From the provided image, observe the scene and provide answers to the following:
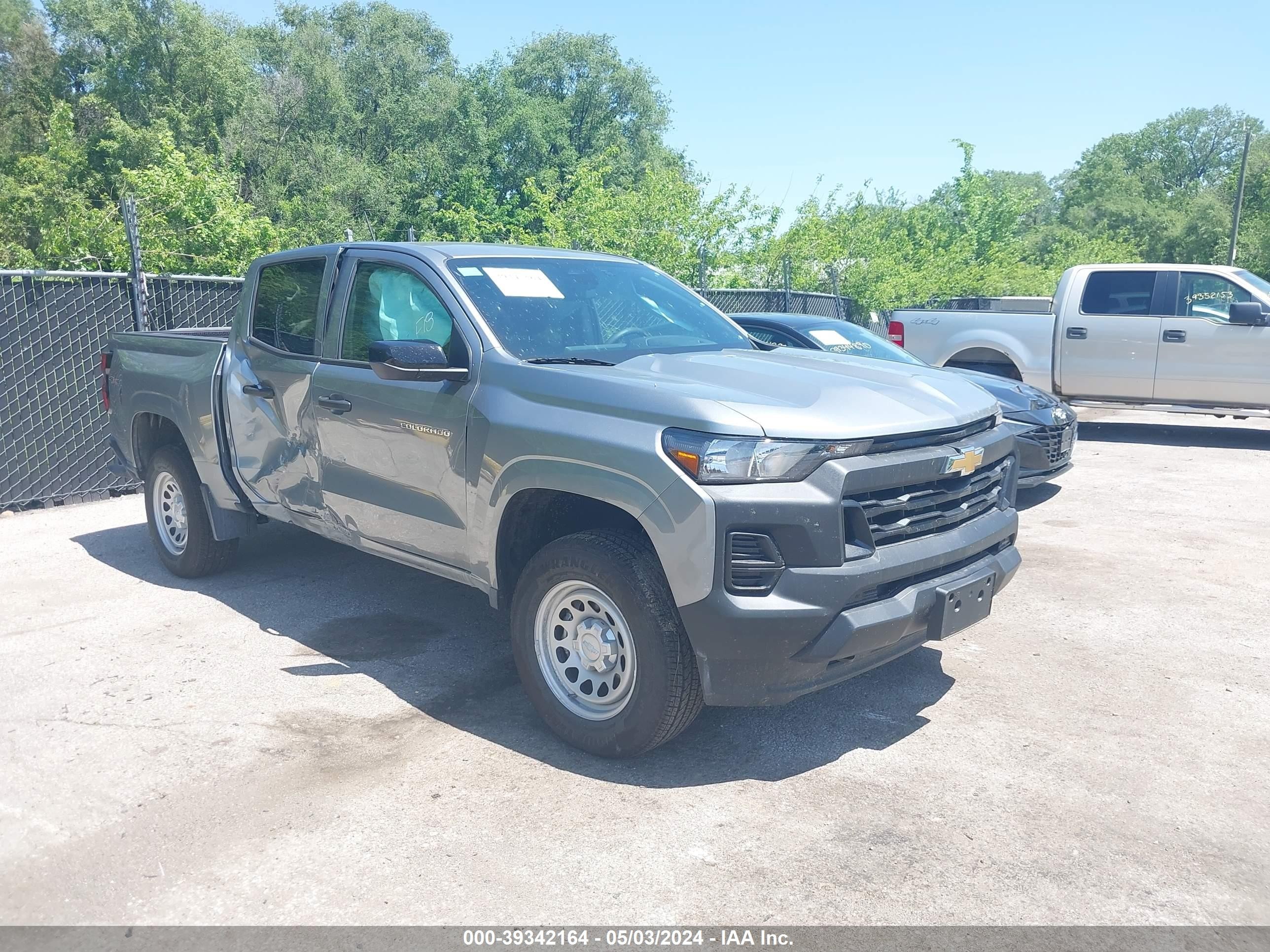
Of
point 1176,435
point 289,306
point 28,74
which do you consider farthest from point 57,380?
point 28,74

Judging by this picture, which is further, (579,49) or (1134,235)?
(1134,235)

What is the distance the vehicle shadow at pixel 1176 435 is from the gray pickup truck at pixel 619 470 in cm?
871

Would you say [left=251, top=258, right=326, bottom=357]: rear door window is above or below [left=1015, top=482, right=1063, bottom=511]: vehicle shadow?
above

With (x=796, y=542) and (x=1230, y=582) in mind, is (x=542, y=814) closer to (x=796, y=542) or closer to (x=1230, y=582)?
(x=796, y=542)

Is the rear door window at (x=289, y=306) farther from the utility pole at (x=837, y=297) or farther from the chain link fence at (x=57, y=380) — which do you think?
the utility pole at (x=837, y=297)

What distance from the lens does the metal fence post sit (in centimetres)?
875

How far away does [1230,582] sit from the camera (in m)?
6.23

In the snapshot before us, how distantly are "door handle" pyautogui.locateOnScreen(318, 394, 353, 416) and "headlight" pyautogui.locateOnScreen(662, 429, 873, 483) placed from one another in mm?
1977

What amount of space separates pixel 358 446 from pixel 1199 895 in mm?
3684

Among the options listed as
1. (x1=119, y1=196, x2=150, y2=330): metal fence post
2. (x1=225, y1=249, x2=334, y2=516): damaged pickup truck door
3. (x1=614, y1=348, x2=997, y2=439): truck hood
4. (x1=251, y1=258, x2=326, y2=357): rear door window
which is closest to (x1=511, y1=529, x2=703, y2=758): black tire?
(x1=614, y1=348, x2=997, y2=439): truck hood

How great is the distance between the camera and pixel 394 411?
4.54 m

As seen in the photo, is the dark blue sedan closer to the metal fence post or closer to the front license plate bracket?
the front license plate bracket

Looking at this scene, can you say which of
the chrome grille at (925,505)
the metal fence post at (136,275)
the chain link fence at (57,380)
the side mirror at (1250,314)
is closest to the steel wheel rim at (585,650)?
the chrome grille at (925,505)

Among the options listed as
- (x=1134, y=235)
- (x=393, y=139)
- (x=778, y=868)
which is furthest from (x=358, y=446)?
(x=1134, y=235)
